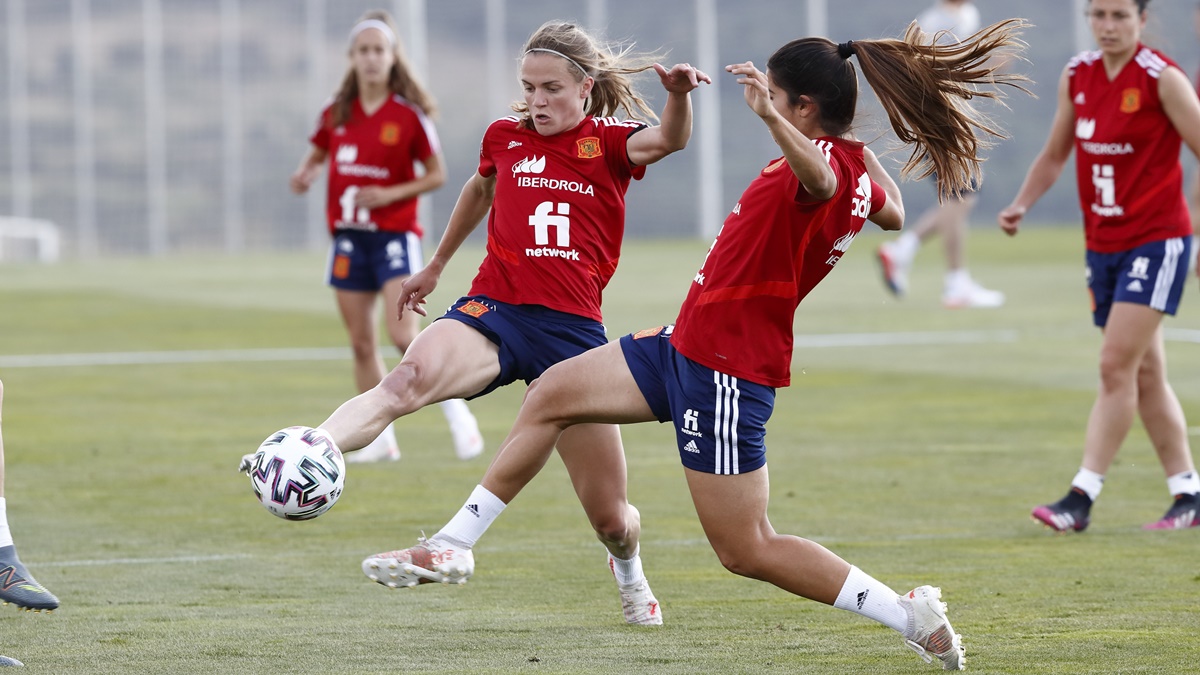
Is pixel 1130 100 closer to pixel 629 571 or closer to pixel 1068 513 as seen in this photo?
pixel 1068 513

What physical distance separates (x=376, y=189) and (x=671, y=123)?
4688 millimetres

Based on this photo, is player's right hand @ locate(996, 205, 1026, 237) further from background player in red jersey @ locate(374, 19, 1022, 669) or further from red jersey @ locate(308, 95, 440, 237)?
red jersey @ locate(308, 95, 440, 237)

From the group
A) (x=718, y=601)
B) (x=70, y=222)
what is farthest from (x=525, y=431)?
(x=70, y=222)

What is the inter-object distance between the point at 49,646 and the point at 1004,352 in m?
10.7

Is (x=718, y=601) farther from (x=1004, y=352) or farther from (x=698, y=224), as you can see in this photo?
(x=698, y=224)

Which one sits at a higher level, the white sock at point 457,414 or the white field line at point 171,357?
the white sock at point 457,414

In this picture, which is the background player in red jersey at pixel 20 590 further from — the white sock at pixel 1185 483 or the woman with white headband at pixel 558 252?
the white sock at pixel 1185 483

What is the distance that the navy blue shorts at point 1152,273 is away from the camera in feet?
25.5

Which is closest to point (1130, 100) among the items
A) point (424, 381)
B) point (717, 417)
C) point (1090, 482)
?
point (1090, 482)

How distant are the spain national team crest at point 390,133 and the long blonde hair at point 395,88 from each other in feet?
0.57

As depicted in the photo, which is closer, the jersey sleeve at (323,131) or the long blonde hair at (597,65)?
the long blonde hair at (597,65)

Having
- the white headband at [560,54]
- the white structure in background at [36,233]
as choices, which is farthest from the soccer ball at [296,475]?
the white structure in background at [36,233]

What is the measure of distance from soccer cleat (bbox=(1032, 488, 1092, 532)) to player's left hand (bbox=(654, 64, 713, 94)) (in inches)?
122

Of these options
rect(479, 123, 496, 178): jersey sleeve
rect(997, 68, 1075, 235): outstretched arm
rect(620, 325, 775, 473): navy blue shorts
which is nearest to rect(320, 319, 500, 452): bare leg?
rect(479, 123, 496, 178): jersey sleeve
